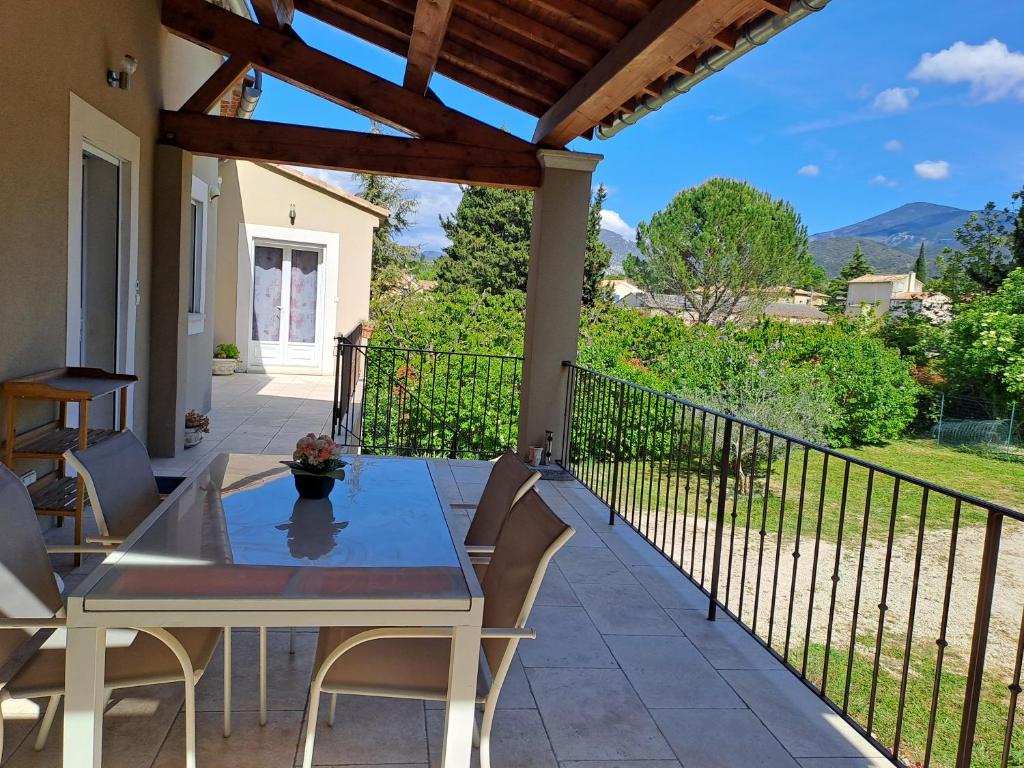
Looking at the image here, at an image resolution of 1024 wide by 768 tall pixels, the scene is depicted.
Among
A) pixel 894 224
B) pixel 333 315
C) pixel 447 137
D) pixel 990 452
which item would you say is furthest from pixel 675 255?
pixel 894 224

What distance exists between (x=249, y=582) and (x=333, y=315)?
10.1 metres

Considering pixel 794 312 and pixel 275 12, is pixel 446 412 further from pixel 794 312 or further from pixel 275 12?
pixel 794 312

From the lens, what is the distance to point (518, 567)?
1.81 metres

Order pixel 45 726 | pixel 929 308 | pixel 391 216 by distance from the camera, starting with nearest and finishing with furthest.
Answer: pixel 45 726, pixel 391 216, pixel 929 308

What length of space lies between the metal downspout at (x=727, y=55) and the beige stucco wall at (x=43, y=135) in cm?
296

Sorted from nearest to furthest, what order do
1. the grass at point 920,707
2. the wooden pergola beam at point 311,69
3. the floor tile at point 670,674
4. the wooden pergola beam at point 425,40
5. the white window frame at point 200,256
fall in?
the floor tile at point 670,674 → the wooden pergola beam at point 425,40 → the grass at point 920,707 → the wooden pergola beam at point 311,69 → the white window frame at point 200,256

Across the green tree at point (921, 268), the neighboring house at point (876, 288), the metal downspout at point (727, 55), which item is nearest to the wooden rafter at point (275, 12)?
the metal downspout at point (727, 55)

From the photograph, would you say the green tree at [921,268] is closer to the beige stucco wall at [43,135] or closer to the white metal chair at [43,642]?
the beige stucco wall at [43,135]

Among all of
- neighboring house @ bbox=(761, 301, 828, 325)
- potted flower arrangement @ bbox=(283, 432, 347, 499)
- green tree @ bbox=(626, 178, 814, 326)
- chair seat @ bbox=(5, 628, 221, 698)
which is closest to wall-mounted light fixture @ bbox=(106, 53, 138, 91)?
potted flower arrangement @ bbox=(283, 432, 347, 499)

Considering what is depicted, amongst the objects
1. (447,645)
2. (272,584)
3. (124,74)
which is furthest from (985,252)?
(272,584)

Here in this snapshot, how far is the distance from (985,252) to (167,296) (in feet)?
75.6

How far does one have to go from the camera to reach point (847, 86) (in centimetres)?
9006

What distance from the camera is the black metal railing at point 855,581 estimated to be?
2.06 metres

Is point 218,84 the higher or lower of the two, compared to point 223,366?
higher
